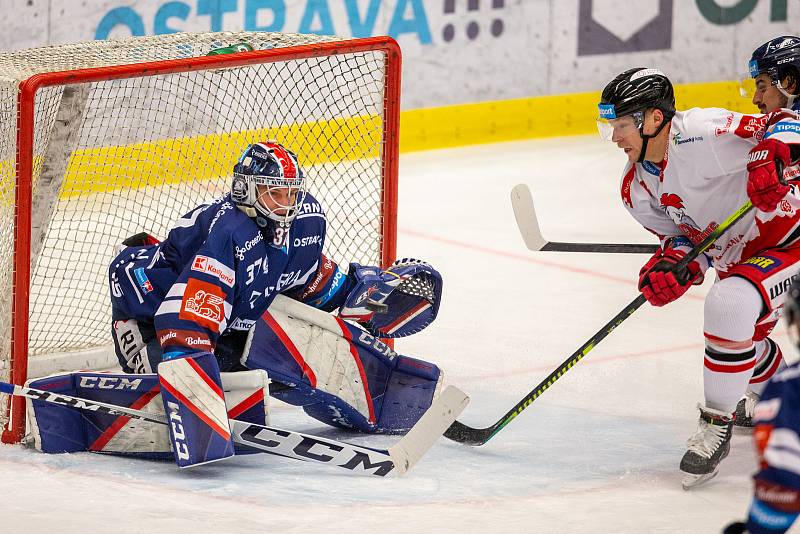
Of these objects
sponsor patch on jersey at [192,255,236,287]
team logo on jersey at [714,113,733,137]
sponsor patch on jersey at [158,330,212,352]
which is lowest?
sponsor patch on jersey at [158,330,212,352]

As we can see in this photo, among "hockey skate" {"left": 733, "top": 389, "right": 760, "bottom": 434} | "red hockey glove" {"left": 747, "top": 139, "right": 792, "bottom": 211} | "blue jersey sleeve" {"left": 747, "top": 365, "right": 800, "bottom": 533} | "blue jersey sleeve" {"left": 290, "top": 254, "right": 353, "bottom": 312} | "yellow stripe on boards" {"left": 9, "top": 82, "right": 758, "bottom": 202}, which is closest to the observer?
"blue jersey sleeve" {"left": 747, "top": 365, "right": 800, "bottom": 533}

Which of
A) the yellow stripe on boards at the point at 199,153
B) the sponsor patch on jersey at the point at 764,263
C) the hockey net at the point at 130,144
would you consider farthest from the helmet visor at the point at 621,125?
the yellow stripe on boards at the point at 199,153

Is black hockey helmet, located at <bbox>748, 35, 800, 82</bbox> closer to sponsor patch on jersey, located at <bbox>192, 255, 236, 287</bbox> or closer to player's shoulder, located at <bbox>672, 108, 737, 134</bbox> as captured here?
player's shoulder, located at <bbox>672, 108, 737, 134</bbox>

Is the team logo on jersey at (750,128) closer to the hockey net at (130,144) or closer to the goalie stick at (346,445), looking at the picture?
the goalie stick at (346,445)

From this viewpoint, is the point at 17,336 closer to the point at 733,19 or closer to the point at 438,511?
the point at 438,511

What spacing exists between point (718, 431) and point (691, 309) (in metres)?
1.83

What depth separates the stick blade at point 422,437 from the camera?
2883 millimetres

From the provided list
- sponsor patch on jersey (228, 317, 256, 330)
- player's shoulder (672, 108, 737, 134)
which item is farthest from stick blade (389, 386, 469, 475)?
player's shoulder (672, 108, 737, 134)

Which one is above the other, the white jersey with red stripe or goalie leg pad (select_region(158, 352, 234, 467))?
the white jersey with red stripe

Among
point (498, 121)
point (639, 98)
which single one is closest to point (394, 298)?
point (639, 98)

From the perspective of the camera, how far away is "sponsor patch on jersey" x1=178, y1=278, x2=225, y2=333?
286 cm

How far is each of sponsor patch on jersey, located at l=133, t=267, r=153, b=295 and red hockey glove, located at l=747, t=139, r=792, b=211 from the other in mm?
1426

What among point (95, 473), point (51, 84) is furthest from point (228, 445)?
point (51, 84)

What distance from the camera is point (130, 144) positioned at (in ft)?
13.8
